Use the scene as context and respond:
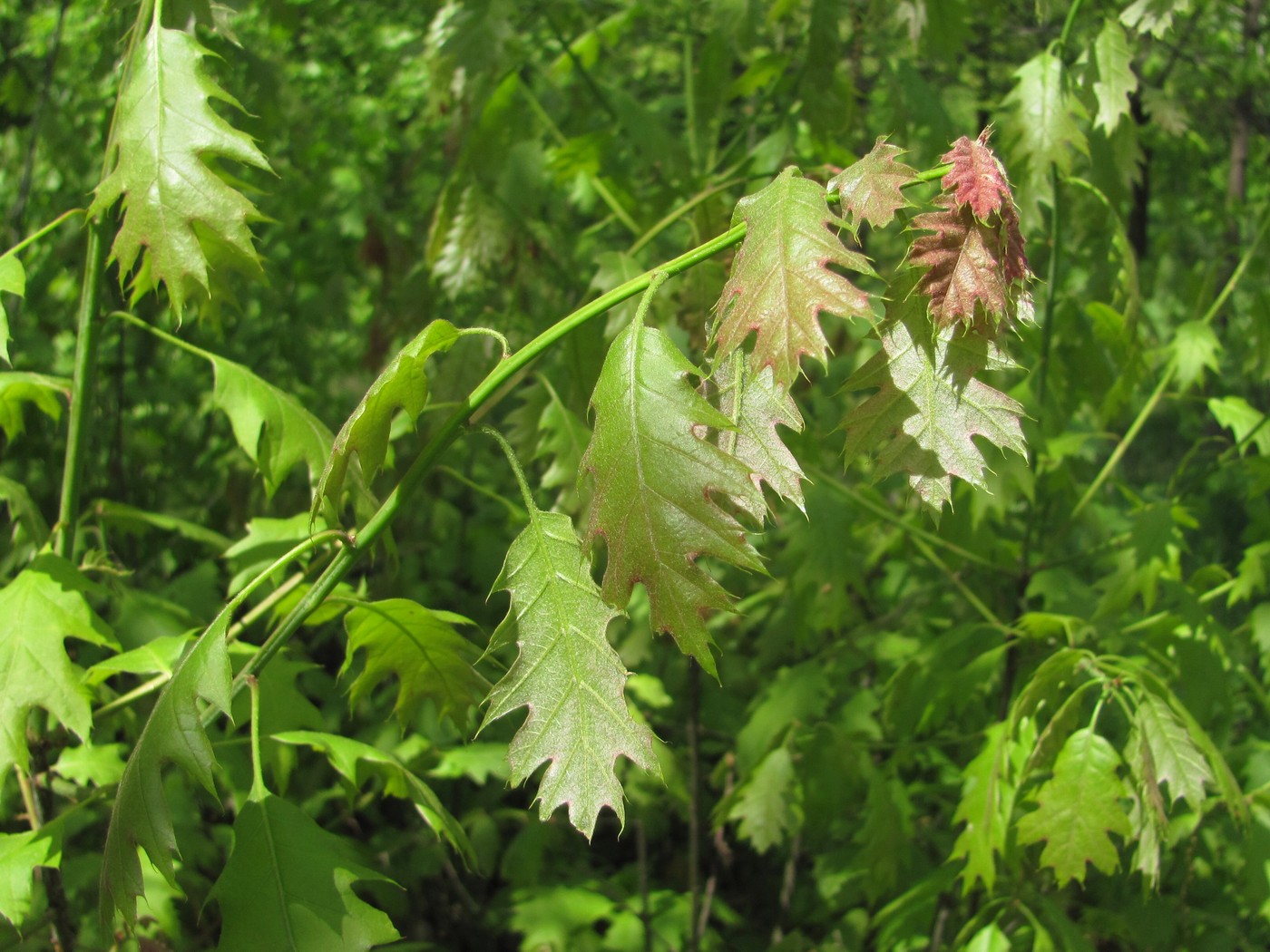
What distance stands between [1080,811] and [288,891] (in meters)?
1.02

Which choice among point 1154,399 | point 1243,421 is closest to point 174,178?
point 1154,399

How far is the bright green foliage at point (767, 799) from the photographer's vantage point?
6.91 ft

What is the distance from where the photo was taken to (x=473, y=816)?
2.96 metres

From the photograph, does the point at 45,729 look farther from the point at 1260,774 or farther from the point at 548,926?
the point at 1260,774

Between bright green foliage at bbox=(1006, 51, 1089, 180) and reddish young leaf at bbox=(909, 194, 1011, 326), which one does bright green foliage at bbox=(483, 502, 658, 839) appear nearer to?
reddish young leaf at bbox=(909, 194, 1011, 326)

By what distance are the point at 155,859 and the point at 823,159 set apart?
188 centimetres

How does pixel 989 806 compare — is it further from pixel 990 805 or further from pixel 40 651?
pixel 40 651

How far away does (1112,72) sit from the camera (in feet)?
6.02

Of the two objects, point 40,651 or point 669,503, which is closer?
point 669,503

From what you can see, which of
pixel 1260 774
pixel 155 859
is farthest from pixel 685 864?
pixel 155 859

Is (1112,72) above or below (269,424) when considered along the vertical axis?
above

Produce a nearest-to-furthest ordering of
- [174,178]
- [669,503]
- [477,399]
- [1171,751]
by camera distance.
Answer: [669,503] → [477,399] → [174,178] → [1171,751]

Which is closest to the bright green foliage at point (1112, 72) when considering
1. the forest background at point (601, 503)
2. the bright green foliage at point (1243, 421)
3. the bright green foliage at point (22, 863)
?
the forest background at point (601, 503)

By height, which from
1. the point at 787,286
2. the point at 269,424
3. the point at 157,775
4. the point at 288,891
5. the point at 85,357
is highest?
the point at 787,286
